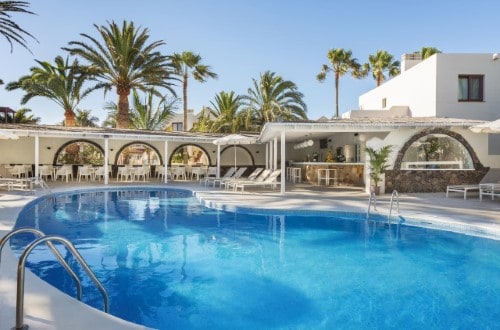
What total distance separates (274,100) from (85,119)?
22.1m

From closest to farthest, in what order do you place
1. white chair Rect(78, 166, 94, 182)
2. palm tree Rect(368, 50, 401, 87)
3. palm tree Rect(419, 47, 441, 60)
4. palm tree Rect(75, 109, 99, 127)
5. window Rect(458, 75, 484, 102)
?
window Rect(458, 75, 484, 102), white chair Rect(78, 166, 94, 182), palm tree Rect(419, 47, 441, 60), palm tree Rect(368, 50, 401, 87), palm tree Rect(75, 109, 99, 127)

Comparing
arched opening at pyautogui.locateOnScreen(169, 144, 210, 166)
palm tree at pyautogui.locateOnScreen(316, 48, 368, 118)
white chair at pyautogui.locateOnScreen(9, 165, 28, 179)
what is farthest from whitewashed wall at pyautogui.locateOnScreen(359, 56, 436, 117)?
white chair at pyautogui.locateOnScreen(9, 165, 28, 179)

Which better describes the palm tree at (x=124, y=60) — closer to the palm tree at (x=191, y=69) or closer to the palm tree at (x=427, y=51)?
the palm tree at (x=191, y=69)

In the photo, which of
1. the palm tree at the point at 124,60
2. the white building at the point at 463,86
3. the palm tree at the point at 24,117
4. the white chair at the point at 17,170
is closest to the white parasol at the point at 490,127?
the white building at the point at 463,86

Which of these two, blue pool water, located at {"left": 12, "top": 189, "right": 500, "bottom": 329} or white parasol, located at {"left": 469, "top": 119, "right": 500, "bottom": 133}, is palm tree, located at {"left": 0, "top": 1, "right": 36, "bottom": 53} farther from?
white parasol, located at {"left": 469, "top": 119, "right": 500, "bottom": 133}

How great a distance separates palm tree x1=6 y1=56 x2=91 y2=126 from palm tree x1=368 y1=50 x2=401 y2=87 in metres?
23.4

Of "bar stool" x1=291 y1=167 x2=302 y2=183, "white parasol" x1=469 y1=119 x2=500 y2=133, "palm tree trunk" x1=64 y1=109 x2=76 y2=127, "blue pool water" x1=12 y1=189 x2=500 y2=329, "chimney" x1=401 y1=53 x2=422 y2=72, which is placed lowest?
"blue pool water" x1=12 y1=189 x2=500 y2=329

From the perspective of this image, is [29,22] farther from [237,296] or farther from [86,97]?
[237,296]

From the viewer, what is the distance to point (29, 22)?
56.9 ft

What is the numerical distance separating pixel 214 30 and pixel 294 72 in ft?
32.2

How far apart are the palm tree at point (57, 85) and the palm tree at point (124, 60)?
146 centimetres

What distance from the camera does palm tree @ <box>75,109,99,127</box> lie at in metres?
38.2

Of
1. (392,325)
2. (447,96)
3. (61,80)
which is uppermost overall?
(61,80)

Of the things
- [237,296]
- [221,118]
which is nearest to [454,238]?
[237,296]
